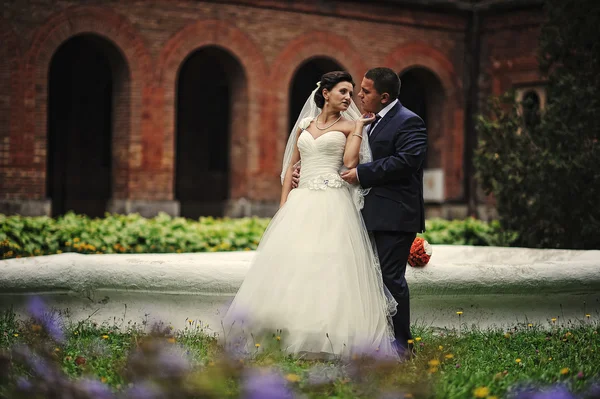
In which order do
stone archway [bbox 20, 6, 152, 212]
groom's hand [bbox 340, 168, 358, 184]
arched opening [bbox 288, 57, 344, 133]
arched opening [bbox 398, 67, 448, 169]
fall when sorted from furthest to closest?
1. arched opening [bbox 288, 57, 344, 133]
2. arched opening [bbox 398, 67, 448, 169]
3. stone archway [bbox 20, 6, 152, 212]
4. groom's hand [bbox 340, 168, 358, 184]

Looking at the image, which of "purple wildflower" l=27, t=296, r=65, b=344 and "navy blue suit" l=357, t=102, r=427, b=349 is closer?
"purple wildflower" l=27, t=296, r=65, b=344

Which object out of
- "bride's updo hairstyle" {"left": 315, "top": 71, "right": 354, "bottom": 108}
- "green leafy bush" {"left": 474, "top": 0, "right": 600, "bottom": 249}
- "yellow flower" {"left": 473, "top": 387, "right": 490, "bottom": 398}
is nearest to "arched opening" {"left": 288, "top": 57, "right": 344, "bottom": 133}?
"green leafy bush" {"left": 474, "top": 0, "right": 600, "bottom": 249}

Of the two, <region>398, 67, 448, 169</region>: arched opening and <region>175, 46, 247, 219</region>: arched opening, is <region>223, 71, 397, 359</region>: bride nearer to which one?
<region>398, 67, 448, 169</region>: arched opening

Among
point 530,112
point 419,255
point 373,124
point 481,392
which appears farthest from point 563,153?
point 481,392

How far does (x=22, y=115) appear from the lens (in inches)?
585

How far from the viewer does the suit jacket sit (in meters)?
5.07

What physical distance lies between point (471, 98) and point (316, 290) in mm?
15116

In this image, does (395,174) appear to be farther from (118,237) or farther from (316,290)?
(118,237)

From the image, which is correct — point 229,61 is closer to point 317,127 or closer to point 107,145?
point 107,145

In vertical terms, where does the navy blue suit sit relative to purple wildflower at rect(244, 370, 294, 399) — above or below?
above

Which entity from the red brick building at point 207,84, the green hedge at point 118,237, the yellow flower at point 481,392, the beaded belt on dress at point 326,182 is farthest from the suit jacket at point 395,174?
the red brick building at point 207,84

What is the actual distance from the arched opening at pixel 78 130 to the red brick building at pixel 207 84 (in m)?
0.03

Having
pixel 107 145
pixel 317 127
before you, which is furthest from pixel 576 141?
pixel 107 145

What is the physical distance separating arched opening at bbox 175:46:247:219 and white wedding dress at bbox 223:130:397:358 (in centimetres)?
1463
